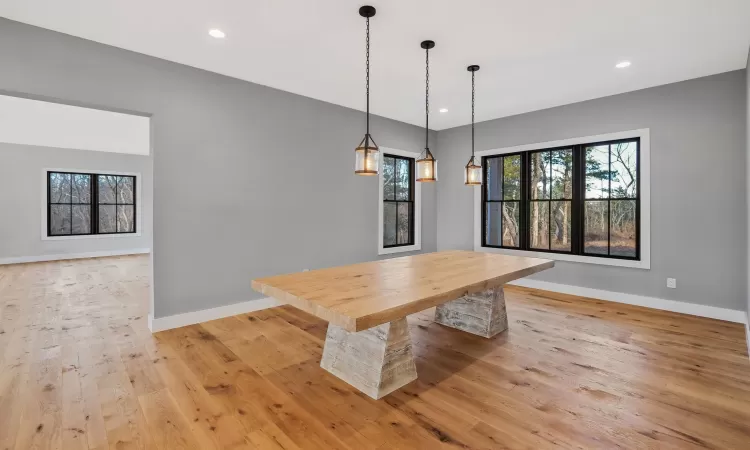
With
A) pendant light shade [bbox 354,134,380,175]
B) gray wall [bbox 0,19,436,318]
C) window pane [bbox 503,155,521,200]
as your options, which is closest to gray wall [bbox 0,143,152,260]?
gray wall [bbox 0,19,436,318]

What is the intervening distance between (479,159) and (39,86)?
204 inches

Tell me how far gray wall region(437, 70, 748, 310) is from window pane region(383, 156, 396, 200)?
6.39 ft

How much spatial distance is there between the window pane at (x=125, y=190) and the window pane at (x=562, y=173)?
9806mm

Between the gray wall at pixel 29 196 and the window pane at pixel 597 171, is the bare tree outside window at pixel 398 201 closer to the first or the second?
the window pane at pixel 597 171

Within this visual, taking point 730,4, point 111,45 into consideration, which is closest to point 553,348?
point 730,4

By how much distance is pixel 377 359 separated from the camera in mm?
2318

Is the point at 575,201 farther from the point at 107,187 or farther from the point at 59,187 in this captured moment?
the point at 59,187

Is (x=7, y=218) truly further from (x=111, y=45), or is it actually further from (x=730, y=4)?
(x=730, y=4)

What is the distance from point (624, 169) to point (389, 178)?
311 cm

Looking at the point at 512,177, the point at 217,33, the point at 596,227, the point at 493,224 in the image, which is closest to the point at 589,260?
the point at 596,227

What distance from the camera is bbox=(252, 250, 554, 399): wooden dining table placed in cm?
183

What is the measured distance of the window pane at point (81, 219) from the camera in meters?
8.43

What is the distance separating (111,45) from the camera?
308 cm

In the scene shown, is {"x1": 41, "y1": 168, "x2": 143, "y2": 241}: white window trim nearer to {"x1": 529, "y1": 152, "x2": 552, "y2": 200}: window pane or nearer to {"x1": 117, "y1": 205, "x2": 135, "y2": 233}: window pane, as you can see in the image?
{"x1": 117, "y1": 205, "x2": 135, "y2": 233}: window pane
